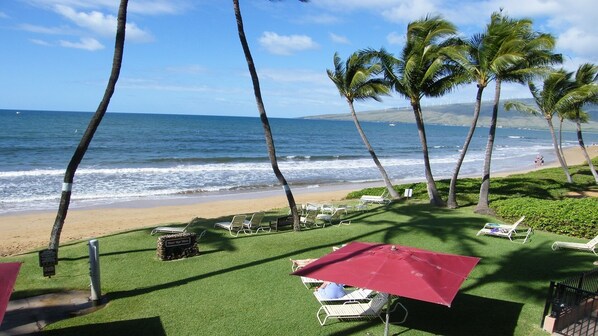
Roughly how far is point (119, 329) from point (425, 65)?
47.8 feet

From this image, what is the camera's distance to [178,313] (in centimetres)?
786

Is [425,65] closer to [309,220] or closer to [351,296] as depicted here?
[309,220]

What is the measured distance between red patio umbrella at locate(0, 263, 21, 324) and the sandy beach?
811 cm

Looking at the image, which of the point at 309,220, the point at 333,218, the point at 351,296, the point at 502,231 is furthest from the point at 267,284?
the point at 502,231

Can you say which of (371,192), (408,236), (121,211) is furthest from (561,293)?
(121,211)

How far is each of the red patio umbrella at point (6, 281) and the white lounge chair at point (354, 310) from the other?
449 centimetres

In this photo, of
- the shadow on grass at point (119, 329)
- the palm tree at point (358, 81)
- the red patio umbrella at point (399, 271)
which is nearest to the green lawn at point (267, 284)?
the shadow on grass at point (119, 329)

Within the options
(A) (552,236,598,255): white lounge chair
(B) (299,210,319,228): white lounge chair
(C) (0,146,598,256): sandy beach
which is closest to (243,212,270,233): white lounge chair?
(B) (299,210,319,228): white lounge chair

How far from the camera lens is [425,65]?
17594 millimetres

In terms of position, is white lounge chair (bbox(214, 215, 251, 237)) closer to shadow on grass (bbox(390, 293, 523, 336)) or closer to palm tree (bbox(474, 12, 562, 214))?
shadow on grass (bbox(390, 293, 523, 336))

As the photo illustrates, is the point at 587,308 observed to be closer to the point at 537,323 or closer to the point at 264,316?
the point at 537,323

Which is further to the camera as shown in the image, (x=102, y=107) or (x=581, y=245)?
(x=581, y=245)

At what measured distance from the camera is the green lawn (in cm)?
742

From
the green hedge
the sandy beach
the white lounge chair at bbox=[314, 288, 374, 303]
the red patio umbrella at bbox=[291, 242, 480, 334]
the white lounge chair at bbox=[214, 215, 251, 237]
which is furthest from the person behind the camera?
the sandy beach
